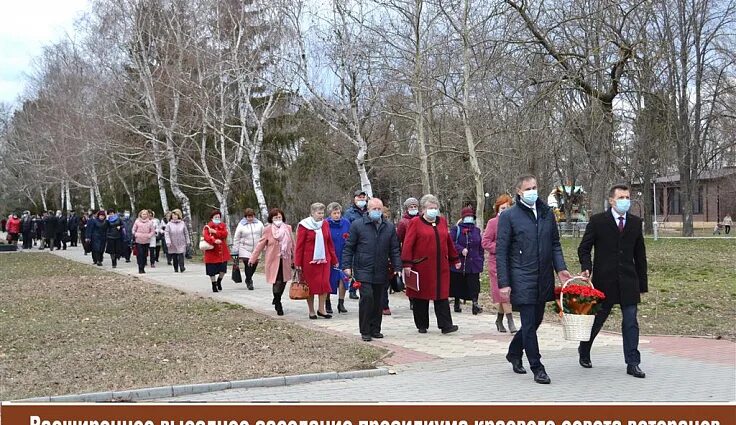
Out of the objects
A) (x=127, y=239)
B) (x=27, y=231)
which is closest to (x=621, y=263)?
(x=127, y=239)

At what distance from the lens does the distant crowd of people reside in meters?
8.25

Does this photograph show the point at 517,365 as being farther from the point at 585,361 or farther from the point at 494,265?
the point at 494,265

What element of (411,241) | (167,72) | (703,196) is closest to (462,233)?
(411,241)

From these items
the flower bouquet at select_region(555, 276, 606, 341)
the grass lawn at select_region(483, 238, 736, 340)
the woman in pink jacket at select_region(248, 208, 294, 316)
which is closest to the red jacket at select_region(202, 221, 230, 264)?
the woman in pink jacket at select_region(248, 208, 294, 316)

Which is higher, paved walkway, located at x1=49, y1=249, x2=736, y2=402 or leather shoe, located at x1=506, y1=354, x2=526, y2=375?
leather shoe, located at x1=506, y1=354, x2=526, y2=375

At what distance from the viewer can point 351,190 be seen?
157 ft

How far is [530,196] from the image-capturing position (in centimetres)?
827

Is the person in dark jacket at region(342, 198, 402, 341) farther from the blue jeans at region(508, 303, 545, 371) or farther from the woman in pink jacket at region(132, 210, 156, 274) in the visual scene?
the woman in pink jacket at region(132, 210, 156, 274)

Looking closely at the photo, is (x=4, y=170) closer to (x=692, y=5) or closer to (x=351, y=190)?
(x=351, y=190)

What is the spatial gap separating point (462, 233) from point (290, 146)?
2635cm

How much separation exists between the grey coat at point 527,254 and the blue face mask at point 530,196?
86 mm

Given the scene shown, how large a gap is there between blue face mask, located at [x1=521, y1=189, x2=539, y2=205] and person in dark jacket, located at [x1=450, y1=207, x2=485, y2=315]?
4.44 metres

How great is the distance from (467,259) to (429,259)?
185cm

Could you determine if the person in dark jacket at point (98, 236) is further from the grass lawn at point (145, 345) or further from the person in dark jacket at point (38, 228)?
the person in dark jacket at point (38, 228)
